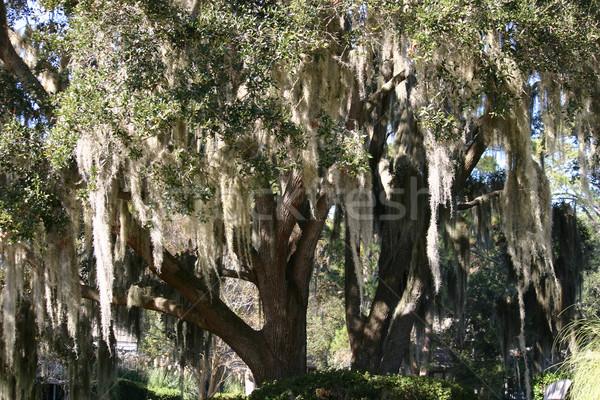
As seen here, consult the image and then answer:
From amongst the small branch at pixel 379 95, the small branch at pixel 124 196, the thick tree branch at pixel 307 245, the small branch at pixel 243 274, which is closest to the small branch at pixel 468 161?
the small branch at pixel 379 95


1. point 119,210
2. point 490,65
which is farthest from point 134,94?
point 490,65

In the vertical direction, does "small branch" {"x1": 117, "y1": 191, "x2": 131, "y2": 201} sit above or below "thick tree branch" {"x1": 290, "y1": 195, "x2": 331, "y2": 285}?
above

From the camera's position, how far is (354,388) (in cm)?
585

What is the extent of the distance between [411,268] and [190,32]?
12.9ft

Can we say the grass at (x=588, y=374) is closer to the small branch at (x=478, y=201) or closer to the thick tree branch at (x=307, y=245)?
the thick tree branch at (x=307, y=245)

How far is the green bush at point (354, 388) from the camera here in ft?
19.2

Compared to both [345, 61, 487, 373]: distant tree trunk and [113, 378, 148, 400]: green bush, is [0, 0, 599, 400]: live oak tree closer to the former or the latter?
[345, 61, 487, 373]: distant tree trunk

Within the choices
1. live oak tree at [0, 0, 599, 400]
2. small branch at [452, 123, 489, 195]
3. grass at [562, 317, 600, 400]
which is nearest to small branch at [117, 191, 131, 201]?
live oak tree at [0, 0, 599, 400]

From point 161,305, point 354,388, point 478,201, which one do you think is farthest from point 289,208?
point 478,201

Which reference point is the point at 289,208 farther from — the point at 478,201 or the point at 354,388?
the point at 478,201

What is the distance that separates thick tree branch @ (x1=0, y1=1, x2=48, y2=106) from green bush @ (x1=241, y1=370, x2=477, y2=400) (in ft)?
12.8

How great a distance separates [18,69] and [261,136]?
110 inches

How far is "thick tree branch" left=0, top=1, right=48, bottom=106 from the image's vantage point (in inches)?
257

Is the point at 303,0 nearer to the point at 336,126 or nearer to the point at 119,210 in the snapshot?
the point at 336,126
